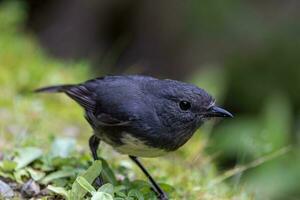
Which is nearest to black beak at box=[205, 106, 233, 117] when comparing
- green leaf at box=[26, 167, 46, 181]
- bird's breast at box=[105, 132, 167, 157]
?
bird's breast at box=[105, 132, 167, 157]

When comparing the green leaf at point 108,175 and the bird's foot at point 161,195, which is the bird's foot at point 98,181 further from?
the bird's foot at point 161,195

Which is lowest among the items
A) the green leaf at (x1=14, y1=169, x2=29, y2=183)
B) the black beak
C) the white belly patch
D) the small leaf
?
the small leaf

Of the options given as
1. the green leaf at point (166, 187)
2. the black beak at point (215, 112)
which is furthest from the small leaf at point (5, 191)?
the black beak at point (215, 112)

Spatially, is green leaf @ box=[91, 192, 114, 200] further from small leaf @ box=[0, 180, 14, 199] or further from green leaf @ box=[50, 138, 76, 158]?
green leaf @ box=[50, 138, 76, 158]

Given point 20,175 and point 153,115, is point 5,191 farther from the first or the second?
point 153,115

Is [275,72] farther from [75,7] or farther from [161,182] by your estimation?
[161,182]

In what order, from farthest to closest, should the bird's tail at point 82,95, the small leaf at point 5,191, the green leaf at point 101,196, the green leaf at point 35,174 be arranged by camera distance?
the bird's tail at point 82,95, the green leaf at point 35,174, the small leaf at point 5,191, the green leaf at point 101,196

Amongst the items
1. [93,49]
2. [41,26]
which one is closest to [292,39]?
[93,49]
